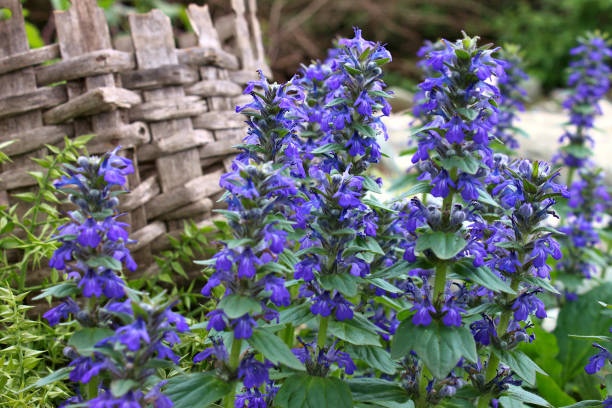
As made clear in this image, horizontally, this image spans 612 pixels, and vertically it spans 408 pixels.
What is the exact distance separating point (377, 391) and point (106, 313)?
3.27 ft

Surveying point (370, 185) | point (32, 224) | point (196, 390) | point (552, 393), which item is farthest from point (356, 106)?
point (552, 393)

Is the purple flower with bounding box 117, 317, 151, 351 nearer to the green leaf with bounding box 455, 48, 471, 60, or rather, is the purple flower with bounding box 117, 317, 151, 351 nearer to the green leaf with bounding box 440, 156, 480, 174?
the green leaf with bounding box 440, 156, 480, 174

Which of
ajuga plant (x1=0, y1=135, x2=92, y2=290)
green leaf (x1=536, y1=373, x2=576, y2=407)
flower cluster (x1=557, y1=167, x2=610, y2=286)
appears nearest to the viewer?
ajuga plant (x1=0, y1=135, x2=92, y2=290)

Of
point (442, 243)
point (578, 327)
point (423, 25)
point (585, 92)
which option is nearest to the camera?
point (442, 243)

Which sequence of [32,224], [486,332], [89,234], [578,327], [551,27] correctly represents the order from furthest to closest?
[551,27], [578,327], [32,224], [486,332], [89,234]

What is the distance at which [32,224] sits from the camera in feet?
8.25

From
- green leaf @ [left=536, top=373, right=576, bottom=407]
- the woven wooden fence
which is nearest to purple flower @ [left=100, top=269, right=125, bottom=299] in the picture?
the woven wooden fence

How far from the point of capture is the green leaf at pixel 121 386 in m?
1.45

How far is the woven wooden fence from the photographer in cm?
270

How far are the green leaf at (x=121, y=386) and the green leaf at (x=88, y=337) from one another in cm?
14

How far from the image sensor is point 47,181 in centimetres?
258

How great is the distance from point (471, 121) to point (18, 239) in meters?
1.97

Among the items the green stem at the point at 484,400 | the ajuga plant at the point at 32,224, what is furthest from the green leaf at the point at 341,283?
the ajuga plant at the point at 32,224

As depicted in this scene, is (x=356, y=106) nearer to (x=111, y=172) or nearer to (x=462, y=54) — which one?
(x=462, y=54)
